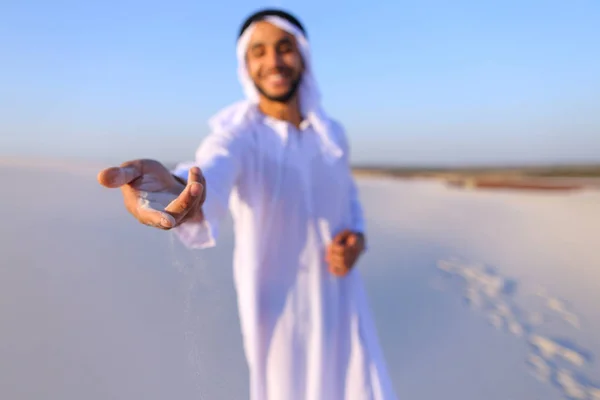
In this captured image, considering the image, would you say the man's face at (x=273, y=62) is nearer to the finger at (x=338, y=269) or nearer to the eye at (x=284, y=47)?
the eye at (x=284, y=47)

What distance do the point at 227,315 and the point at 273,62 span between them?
1216 mm

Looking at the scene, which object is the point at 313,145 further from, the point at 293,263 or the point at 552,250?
the point at 552,250

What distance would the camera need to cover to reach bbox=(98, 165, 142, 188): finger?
1.81 feet

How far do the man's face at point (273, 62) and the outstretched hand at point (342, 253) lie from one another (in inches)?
15.4

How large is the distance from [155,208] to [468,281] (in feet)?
9.25

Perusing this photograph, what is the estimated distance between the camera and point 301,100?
1.15 m

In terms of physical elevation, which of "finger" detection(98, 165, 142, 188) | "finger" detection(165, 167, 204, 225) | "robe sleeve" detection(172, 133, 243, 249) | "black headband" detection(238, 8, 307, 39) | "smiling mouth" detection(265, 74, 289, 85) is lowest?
"robe sleeve" detection(172, 133, 243, 249)

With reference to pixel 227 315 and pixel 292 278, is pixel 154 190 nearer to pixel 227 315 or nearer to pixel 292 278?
pixel 292 278

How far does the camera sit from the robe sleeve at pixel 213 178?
2.58 feet

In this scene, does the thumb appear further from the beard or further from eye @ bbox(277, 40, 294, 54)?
eye @ bbox(277, 40, 294, 54)

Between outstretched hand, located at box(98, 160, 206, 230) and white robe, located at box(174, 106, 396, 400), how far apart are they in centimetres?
30

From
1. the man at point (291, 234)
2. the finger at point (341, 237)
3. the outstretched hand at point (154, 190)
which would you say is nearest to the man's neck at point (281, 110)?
the man at point (291, 234)

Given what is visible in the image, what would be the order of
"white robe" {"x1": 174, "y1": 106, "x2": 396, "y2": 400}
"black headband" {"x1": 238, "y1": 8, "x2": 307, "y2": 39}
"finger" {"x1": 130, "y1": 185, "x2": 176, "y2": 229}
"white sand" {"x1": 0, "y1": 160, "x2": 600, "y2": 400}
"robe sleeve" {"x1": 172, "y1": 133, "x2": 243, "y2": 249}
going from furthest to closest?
"white sand" {"x1": 0, "y1": 160, "x2": 600, "y2": 400}, "black headband" {"x1": 238, "y1": 8, "x2": 307, "y2": 39}, "white robe" {"x1": 174, "y1": 106, "x2": 396, "y2": 400}, "robe sleeve" {"x1": 172, "y1": 133, "x2": 243, "y2": 249}, "finger" {"x1": 130, "y1": 185, "x2": 176, "y2": 229}

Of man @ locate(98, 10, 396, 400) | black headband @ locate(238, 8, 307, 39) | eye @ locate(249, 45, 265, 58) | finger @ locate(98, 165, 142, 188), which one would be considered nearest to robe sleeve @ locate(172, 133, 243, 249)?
man @ locate(98, 10, 396, 400)
